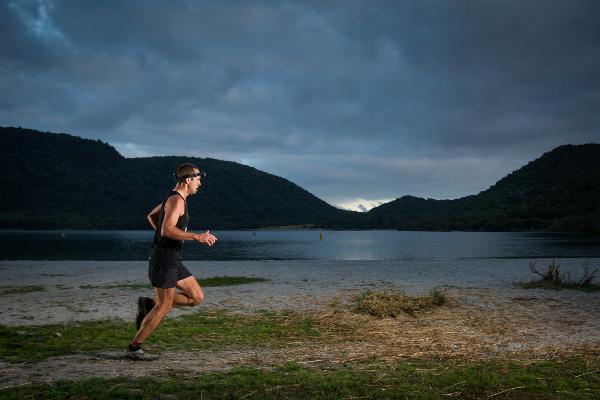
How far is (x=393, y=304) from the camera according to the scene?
1213 cm

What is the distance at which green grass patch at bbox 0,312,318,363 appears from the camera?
7.71 m

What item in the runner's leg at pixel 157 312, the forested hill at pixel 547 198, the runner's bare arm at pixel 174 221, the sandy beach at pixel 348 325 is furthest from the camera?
the forested hill at pixel 547 198

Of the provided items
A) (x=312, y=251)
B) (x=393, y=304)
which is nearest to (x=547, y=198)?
(x=312, y=251)

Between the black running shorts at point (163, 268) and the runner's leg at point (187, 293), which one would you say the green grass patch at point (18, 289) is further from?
the black running shorts at point (163, 268)

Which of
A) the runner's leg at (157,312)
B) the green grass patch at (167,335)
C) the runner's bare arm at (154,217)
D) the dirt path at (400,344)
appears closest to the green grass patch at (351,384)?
the dirt path at (400,344)

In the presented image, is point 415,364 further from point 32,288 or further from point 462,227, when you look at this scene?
point 462,227

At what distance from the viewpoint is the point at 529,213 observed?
16875 centimetres

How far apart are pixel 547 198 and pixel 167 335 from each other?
185 meters

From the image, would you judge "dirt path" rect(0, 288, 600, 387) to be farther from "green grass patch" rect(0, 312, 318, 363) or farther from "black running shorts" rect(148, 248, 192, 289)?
"black running shorts" rect(148, 248, 192, 289)

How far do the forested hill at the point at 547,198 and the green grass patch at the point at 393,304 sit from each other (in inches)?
6118

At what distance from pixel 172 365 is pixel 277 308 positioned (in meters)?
6.74

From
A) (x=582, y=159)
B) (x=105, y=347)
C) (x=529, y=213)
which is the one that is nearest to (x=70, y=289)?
(x=105, y=347)

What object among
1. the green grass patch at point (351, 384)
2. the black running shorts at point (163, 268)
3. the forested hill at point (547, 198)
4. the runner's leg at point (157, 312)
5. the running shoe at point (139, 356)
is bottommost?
the running shoe at point (139, 356)

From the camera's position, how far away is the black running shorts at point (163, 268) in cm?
670
